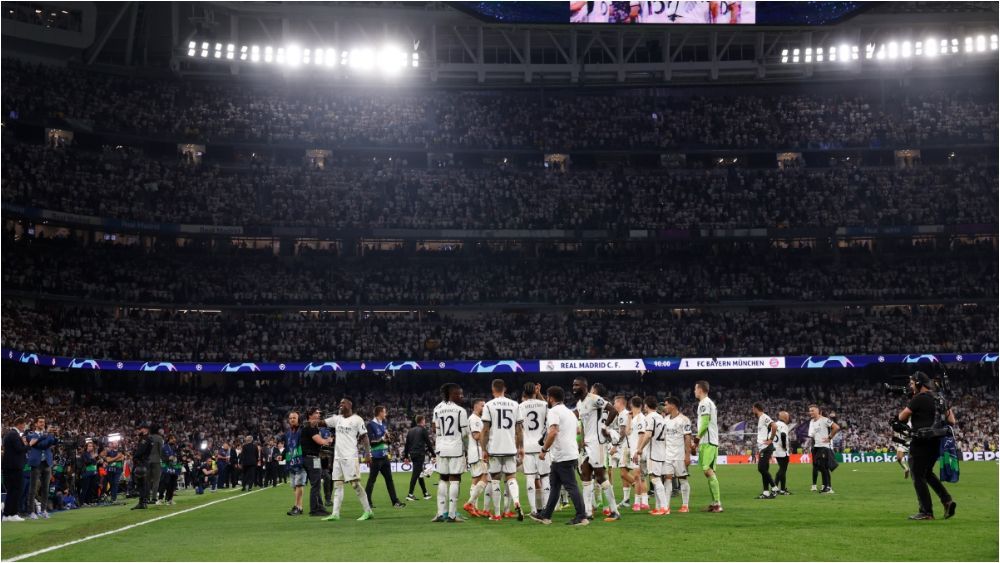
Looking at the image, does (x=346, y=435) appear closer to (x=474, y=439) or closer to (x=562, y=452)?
(x=474, y=439)

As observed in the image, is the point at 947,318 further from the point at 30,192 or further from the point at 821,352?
the point at 30,192

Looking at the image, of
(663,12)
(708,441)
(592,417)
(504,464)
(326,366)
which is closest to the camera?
(504,464)

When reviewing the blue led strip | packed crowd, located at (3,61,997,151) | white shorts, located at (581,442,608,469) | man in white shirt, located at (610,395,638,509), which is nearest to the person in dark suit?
man in white shirt, located at (610,395,638,509)

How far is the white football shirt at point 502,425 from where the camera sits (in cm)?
1803

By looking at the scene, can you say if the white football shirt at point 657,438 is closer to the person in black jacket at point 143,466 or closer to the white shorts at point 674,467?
the white shorts at point 674,467

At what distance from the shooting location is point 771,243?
241ft

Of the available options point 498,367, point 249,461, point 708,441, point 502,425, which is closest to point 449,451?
point 502,425

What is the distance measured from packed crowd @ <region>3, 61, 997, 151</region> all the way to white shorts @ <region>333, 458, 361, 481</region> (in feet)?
183

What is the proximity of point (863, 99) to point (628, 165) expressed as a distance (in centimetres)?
1831

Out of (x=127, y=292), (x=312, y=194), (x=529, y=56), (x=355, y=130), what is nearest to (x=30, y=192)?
(x=127, y=292)

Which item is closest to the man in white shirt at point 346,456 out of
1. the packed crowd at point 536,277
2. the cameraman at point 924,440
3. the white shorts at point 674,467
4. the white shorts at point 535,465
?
the white shorts at point 535,465

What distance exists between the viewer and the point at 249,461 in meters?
36.0

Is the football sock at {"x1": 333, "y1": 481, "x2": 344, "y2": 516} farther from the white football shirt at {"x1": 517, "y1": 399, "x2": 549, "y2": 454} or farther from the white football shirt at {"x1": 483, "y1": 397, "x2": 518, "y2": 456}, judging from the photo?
the white football shirt at {"x1": 517, "y1": 399, "x2": 549, "y2": 454}

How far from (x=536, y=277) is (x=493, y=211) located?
5.77 meters
